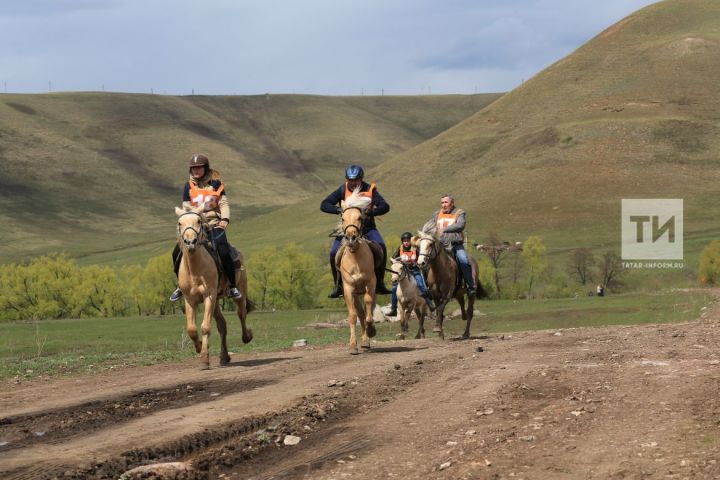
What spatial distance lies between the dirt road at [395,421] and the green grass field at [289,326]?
47.4 ft

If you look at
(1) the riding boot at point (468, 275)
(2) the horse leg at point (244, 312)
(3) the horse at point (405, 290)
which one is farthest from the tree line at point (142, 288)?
(2) the horse leg at point (244, 312)

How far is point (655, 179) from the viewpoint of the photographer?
135 metres

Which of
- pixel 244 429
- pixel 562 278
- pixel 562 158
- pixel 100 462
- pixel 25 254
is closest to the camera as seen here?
pixel 100 462

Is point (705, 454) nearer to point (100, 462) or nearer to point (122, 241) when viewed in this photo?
point (100, 462)

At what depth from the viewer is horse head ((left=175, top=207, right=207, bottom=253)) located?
17406 millimetres

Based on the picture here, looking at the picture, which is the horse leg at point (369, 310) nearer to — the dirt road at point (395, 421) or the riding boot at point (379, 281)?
the riding boot at point (379, 281)

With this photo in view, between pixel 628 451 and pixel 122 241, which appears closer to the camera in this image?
pixel 628 451

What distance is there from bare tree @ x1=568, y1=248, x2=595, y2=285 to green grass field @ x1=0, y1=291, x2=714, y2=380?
43.0 meters

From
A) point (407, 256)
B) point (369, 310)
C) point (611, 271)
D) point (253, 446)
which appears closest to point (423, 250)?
point (369, 310)

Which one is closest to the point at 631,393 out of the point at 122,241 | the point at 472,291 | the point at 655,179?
the point at 472,291

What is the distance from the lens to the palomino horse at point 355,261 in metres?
19.0

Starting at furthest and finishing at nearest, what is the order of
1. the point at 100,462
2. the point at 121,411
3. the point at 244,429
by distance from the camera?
1. the point at 121,411
2. the point at 244,429
3. the point at 100,462

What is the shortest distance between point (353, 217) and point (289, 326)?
93.9 ft

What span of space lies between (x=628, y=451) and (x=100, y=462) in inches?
186
